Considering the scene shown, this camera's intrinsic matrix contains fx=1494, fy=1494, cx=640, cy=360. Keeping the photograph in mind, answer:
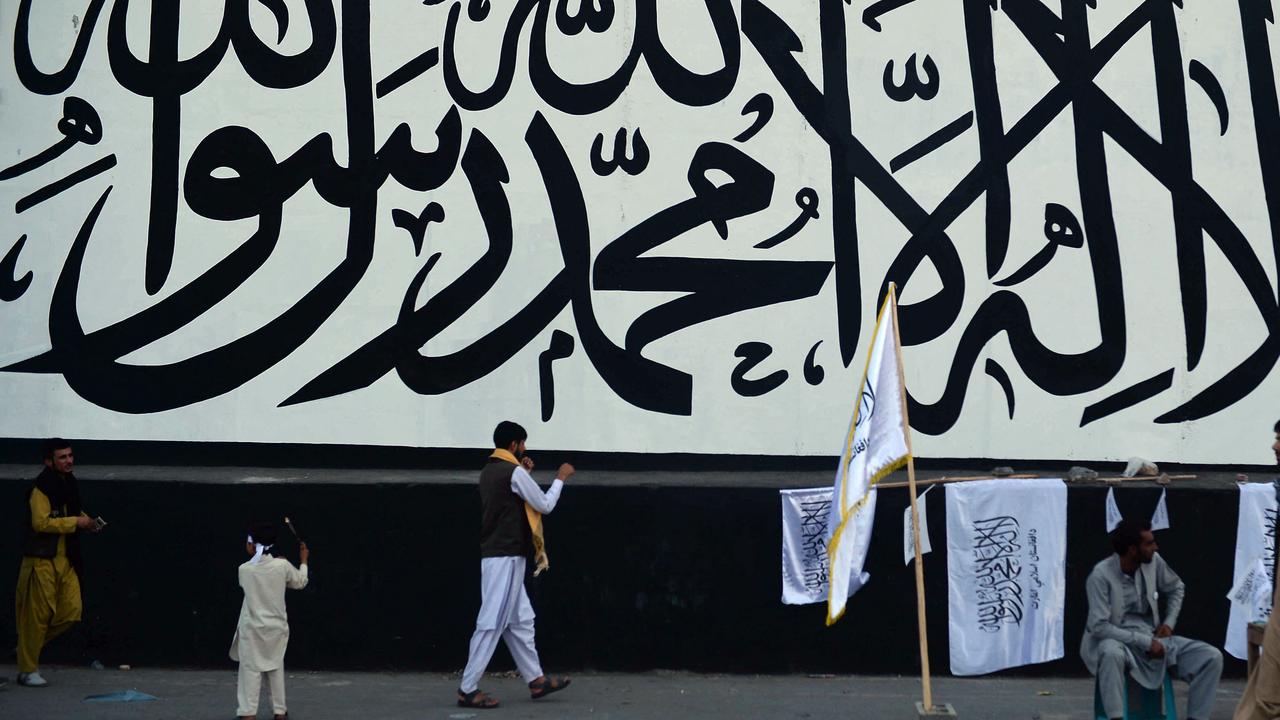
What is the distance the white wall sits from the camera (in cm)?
971

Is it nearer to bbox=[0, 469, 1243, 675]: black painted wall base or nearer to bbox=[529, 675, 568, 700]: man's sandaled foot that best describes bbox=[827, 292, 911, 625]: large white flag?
bbox=[529, 675, 568, 700]: man's sandaled foot

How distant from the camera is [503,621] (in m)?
8.30

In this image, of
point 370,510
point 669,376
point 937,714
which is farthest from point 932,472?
point 370,510

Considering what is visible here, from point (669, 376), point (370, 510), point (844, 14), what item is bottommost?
point (370, 510)

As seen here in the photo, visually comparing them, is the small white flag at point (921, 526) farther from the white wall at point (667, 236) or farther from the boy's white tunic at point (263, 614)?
the boy's white tunic at point (263, 614)

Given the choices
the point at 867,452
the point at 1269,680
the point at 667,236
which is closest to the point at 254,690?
the point at 867,452

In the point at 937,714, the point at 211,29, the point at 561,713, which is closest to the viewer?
the point at 937,714

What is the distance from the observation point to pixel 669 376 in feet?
32.0

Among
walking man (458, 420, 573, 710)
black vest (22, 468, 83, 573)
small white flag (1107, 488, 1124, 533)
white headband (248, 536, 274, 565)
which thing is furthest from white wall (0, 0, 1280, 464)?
white headband (248, 536, 274, 565)

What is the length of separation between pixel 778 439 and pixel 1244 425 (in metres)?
3.01

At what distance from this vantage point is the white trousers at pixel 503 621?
8.25m

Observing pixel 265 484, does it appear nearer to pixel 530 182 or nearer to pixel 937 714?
pixel 530 182

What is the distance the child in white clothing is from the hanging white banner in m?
3.08

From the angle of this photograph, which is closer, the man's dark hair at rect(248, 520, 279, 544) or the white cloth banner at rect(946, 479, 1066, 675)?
the man's dark hair at rect(248, 520, 279, 544)
